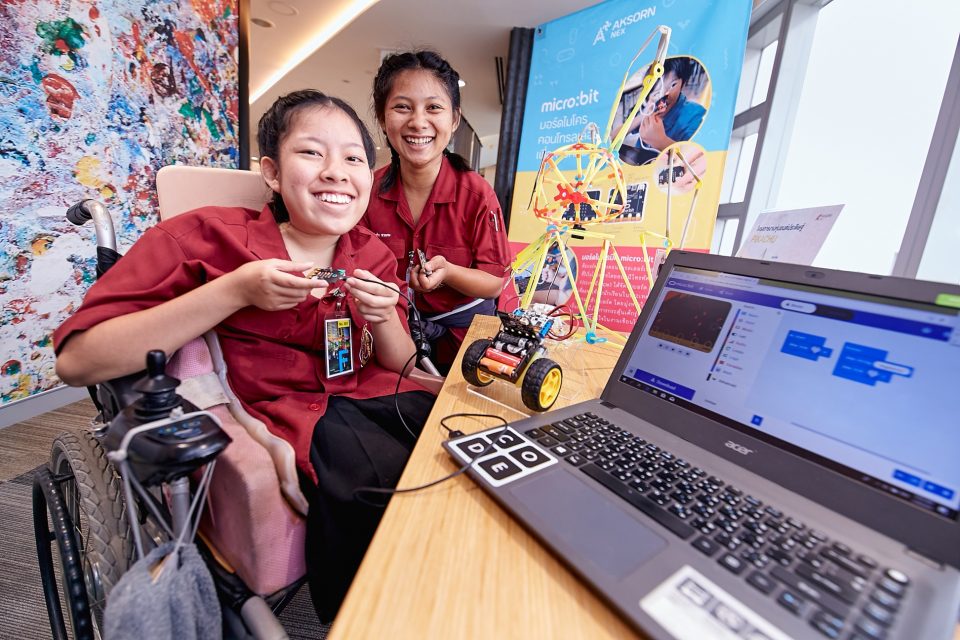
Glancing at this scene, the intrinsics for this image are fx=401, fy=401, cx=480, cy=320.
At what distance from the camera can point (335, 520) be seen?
1.94 feet

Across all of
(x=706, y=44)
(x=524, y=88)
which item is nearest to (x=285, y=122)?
(x=706, y=44)

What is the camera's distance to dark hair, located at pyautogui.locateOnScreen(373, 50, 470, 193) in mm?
1278

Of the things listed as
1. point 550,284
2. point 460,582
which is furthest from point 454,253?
point 460,582

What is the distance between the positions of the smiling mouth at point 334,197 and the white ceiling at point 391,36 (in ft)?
4.27

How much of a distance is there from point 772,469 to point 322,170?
878mm

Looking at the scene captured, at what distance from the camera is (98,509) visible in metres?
0.60

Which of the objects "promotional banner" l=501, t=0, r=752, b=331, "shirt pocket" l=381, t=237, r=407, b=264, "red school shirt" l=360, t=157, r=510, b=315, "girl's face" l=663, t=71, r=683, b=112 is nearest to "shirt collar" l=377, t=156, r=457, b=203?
"red school shirt" l=360, t=157, r=510, b=315

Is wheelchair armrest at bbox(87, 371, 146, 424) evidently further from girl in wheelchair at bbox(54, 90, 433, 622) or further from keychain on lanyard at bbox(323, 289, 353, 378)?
keychain on lanyard at bbox(323, 289, 353, 378)

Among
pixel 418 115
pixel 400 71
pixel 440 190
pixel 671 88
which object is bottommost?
pixel 440 190

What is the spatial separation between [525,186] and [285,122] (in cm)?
235

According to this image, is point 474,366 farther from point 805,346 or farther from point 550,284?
point 550,284

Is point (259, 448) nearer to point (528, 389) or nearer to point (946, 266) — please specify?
point (528, 389)

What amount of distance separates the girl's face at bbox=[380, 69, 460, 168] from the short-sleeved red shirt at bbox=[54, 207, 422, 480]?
0.56 meters

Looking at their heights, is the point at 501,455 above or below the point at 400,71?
below
